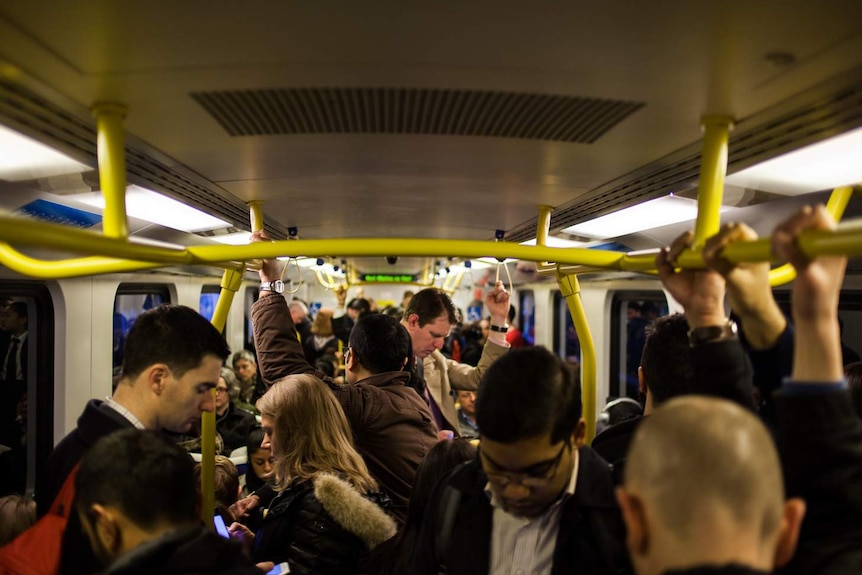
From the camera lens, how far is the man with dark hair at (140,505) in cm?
144

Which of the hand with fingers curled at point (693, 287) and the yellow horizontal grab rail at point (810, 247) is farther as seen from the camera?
the hand with fingers curled at point (693, 287)

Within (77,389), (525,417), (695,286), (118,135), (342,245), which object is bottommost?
(77,389)

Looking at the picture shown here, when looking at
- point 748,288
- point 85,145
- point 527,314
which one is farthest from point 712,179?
point 527,314

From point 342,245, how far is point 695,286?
980 mm

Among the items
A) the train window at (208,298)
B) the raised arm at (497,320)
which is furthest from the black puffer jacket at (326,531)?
the train window at (208,298)

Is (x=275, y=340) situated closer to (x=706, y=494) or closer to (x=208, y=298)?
A: (x=706, y=494)

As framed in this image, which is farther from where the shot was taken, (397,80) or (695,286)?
(695,286)

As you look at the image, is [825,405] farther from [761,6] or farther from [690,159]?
[690,159]

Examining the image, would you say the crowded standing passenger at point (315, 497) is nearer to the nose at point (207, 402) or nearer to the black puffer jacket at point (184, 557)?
the nose at point (207, 402)

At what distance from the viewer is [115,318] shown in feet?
19.4

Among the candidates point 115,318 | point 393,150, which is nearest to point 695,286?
point 393,150

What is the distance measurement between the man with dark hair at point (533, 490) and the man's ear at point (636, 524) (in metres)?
0.52

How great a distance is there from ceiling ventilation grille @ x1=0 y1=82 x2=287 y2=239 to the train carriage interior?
0.4 inches

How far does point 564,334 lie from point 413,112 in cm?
929
